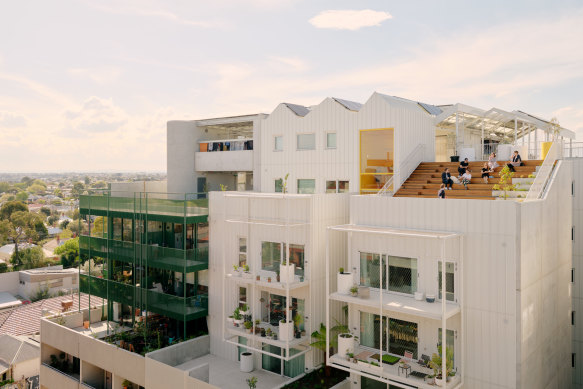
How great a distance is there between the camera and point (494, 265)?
1355cm

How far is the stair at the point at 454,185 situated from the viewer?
58.6ft

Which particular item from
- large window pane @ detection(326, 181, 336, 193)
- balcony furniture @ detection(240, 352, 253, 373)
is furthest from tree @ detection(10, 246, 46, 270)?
large window pane @ detection(326, 181, 336, 193)

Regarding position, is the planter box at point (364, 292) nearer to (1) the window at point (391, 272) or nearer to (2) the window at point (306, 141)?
(1) the window at point (391, 272)

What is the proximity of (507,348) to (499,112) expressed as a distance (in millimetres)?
14588

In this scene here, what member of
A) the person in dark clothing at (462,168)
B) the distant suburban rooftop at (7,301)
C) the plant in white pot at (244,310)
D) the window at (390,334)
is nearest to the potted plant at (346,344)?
the window at (390,334)

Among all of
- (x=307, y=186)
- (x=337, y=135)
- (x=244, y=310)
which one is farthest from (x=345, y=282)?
(x=337, y=135)

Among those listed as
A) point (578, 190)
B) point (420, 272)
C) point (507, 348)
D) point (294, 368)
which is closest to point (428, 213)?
point (420, 272)

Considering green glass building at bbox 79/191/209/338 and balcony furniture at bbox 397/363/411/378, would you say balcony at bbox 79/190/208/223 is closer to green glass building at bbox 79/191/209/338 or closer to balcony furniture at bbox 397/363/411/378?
green glass building at bbox 79/191/209/338

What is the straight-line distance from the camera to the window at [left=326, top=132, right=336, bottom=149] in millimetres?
23516

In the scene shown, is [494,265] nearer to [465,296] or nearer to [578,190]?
[465,296]

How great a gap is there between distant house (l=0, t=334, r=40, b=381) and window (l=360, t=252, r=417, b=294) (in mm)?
31959

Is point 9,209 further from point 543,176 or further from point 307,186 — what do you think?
point 543,176

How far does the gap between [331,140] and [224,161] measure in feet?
34.8

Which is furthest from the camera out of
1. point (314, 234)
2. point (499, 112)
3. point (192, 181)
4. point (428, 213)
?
point (192, 181)
